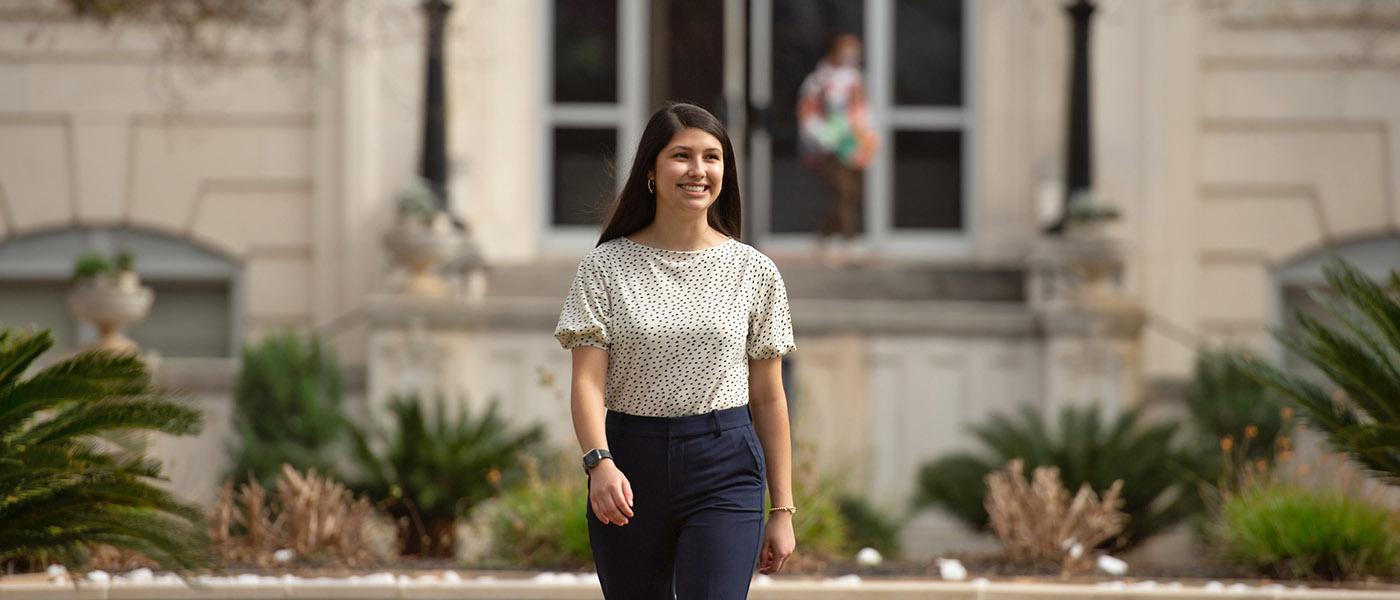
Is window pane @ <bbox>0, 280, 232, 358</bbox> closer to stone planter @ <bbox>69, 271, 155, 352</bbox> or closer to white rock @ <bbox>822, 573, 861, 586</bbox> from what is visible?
stone planter @ <bbox>69, 271, 155, 352</bbox>

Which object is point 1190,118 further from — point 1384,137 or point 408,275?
point 408,275

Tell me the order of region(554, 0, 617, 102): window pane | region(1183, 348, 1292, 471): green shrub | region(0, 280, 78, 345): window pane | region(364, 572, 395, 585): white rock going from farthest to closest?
1. region(554, 0, 617, 102): window pane
2. region(0, 280, 78, 345): window pane
3. region(1183, 348, 1292, 471): green shrub
4. region(364, 572, 395, 585): white rock

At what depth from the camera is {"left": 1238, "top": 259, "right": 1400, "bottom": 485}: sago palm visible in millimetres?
7777

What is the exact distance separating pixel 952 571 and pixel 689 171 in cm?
460

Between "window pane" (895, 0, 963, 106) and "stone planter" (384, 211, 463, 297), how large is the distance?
16.1ft

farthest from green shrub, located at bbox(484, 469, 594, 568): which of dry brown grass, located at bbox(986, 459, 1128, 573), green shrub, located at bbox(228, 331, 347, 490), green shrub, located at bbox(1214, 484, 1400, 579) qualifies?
green shrub, located at bbox(228, 331, 347, 490)

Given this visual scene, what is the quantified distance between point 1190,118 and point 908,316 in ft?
12.5

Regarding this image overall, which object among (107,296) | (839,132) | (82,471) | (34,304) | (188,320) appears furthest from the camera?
Answer: (188,320)

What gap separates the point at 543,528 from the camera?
378 inches

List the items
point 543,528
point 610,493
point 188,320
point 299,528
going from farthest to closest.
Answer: point 188,320 < point 299,528 < point 543,528 < point 610,493

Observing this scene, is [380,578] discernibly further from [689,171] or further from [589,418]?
[689,171]

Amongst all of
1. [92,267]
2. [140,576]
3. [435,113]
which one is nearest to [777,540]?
[140,576]

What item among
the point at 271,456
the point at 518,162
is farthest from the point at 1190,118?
the point at 271,456

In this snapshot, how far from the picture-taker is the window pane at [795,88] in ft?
61.2
